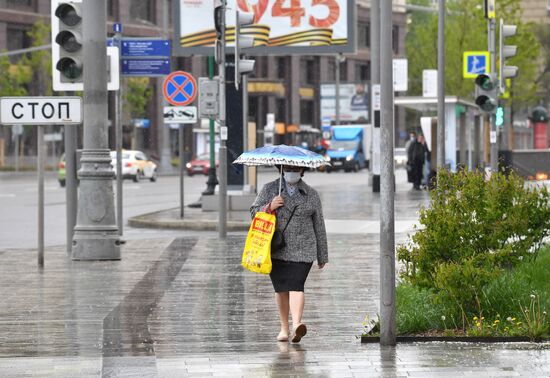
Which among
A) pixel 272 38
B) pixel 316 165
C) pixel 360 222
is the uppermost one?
pixel 272 38

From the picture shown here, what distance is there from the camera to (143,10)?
88.8m

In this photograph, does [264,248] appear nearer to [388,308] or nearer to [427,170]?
[388,308]

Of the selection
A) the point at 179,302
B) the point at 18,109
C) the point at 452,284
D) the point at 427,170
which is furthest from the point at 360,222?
the point at 427,170

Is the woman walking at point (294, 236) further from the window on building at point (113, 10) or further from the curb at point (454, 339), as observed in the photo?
the window on building at point (113, 10)

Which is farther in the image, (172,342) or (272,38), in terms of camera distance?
(272,38)

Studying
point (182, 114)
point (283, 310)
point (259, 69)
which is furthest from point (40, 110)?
point (259, 69)

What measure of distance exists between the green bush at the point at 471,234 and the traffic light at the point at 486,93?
1451cm

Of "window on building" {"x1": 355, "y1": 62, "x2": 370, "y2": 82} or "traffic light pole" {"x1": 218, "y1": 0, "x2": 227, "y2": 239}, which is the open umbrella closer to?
"traffic light pole" {"x1": 218, "y1": 0, "x2": 227, "y2": 239}

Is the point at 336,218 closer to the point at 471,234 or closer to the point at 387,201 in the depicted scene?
the point at 471,234

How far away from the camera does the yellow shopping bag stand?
11.3 m

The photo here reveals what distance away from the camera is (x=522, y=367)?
32.1 ft

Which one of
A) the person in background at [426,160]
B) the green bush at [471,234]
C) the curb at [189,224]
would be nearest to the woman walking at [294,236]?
the green bush at [471,234]

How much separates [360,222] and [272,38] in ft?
29.6

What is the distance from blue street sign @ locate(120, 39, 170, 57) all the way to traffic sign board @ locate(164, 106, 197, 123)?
16.7 feet
